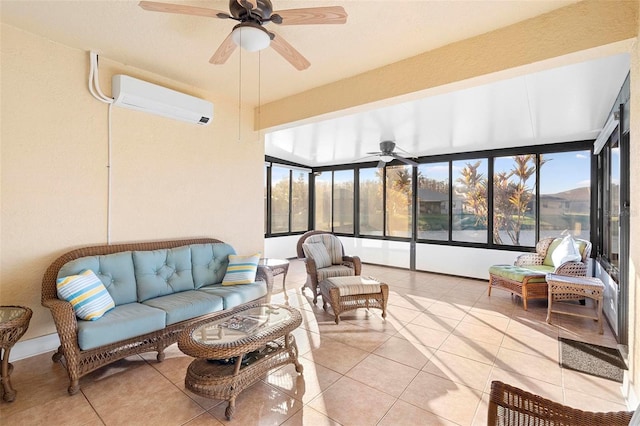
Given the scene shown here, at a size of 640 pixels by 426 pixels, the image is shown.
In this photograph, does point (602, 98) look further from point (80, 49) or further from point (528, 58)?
point (80, 49)

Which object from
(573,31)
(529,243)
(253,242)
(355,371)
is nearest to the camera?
(573,31)

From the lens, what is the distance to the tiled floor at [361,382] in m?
1.95

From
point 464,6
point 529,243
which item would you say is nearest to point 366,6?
point 464,6

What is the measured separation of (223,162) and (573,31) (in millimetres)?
3741

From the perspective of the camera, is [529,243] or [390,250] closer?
[529,243]

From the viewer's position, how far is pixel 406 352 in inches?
112

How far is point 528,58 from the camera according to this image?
2305mm

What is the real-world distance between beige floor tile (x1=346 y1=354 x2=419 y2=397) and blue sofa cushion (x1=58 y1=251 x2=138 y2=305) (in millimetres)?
2138

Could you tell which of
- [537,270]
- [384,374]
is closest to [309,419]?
[384,374]

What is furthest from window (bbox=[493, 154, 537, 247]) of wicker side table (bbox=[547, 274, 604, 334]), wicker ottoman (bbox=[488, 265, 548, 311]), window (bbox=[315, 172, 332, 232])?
window (bbox=[315, 172, 332, 232])

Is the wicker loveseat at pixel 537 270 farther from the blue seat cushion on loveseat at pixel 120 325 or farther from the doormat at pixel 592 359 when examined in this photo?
the blue seat cushion on loveseat at pixel 120 325

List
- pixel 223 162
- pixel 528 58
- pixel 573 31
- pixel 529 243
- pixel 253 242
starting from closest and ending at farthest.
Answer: pixel 573 31 < pixel 528 58 < pixel 223 162 < pixel 253 242 < pixel 529 243

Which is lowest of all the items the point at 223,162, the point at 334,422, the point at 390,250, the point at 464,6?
the point at 334,422

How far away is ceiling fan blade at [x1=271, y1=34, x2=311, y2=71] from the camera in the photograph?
6.73 feet
